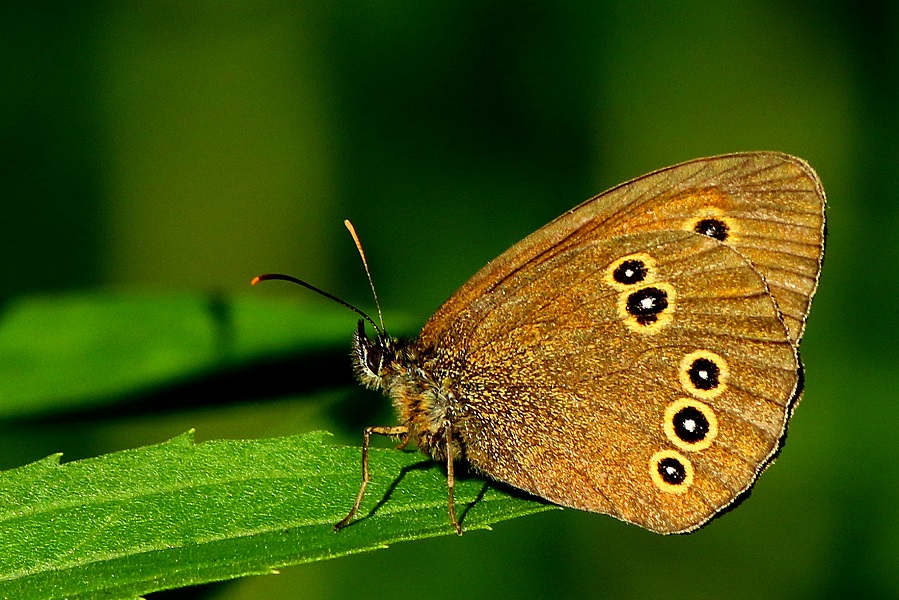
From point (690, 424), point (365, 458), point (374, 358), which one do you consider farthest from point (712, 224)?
point (365, 458)

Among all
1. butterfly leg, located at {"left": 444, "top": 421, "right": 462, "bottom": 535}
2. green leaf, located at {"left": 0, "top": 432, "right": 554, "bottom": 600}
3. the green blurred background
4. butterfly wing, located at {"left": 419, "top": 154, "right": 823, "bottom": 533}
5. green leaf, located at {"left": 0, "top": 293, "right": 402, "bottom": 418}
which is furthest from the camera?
the green blurred background

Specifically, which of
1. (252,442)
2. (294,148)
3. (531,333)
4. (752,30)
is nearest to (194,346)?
(252,442)

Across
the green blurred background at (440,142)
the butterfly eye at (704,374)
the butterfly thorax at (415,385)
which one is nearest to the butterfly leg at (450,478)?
the butterfly thorax at (415,385)

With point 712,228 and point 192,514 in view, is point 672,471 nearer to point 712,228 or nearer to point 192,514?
point 712,228

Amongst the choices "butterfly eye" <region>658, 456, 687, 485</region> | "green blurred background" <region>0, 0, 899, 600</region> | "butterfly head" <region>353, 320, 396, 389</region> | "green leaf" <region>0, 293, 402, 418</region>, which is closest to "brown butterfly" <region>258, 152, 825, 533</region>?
"butterfly eye" <region>658, 456, 687, 485</region>

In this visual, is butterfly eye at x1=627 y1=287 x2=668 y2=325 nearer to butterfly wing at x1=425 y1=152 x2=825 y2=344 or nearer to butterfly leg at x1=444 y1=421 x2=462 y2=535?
butterfly wing at x1=425 y1=152 x2=825 y2=344

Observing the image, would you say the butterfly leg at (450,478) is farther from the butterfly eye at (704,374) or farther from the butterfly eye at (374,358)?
the butterfly eye at (704,374)

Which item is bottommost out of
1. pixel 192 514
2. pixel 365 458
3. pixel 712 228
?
pixel 192 514
